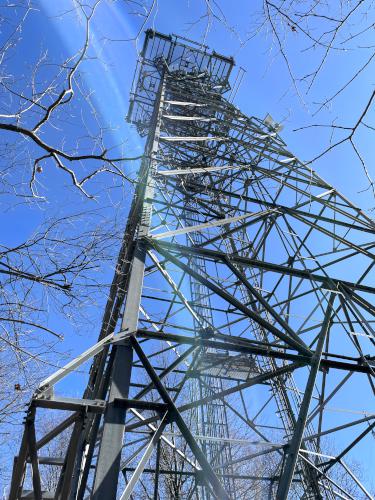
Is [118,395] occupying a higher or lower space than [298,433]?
higher

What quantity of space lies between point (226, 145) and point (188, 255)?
16.7 feet

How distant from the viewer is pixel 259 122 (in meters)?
10.1

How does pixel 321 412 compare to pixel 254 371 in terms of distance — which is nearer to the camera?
pixel 321 412

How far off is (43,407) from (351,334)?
335 centimetres

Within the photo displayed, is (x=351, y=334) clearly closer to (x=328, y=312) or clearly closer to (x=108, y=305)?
(x=328, y=312)

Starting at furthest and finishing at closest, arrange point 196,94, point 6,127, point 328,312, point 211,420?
1. point 196,94
2. point 211,420
3. point 328,312
4. point 6,127

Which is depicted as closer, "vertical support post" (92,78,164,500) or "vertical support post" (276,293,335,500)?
"vertical support post" (92,78,164,500)

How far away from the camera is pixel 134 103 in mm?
12969

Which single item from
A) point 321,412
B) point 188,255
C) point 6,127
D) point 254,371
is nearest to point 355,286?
point 321,412

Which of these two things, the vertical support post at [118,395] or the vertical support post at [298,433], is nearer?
the vertical support post at [118,395]

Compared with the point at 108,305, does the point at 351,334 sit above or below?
below

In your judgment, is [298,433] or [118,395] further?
[298,433]

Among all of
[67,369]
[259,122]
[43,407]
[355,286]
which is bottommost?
[43,407]

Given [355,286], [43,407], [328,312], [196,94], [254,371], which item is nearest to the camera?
[43,407]
